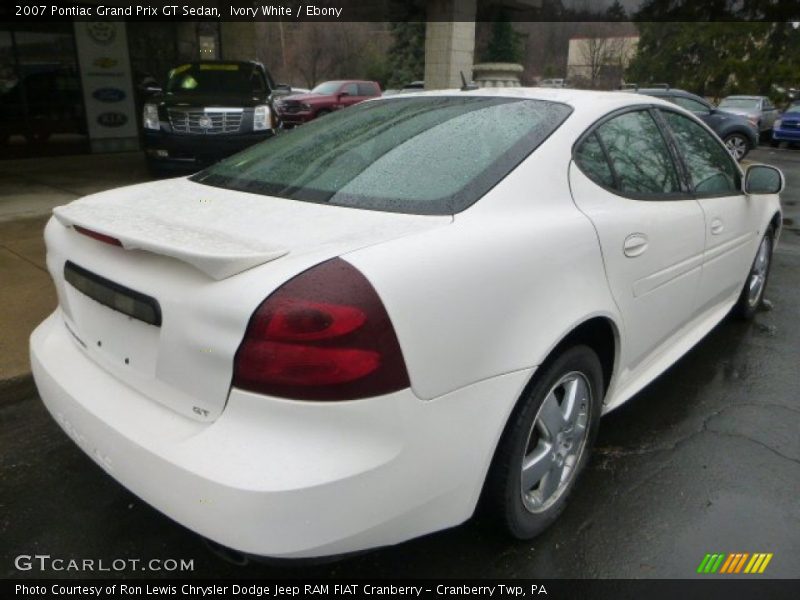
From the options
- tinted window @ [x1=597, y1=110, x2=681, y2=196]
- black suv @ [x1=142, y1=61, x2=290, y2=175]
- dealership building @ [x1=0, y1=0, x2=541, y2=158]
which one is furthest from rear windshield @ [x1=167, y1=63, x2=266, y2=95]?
tinted window @ [x1=597, y1=110, x2=681, y2=196]

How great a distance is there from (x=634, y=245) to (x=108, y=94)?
12753 millimetres

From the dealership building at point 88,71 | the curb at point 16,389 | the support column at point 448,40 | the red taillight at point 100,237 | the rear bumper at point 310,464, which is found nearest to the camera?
the rear bumper at point 310,464

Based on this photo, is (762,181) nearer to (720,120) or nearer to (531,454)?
(531,454)

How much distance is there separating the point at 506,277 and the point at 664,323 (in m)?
1.28

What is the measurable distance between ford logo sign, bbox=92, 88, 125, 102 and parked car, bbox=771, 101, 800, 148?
1941 centimetres

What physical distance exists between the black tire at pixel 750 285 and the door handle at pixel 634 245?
1.97m

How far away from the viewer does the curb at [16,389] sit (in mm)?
3133

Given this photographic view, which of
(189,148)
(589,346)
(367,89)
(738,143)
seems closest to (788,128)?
(738,143)

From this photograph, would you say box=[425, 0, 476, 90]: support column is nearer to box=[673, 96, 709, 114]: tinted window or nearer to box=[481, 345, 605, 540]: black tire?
box=[673, 96, 709, 114]: tinted window

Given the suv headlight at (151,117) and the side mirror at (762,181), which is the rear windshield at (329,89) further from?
the side mirror at (762,181)

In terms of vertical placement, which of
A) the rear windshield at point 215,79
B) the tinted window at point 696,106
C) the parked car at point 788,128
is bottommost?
the parked car at point 788,128

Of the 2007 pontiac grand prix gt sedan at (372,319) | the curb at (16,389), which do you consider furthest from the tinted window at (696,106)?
the curb at (16,389)

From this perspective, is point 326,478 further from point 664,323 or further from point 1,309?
point 1,309

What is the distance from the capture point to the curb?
3133 mm
